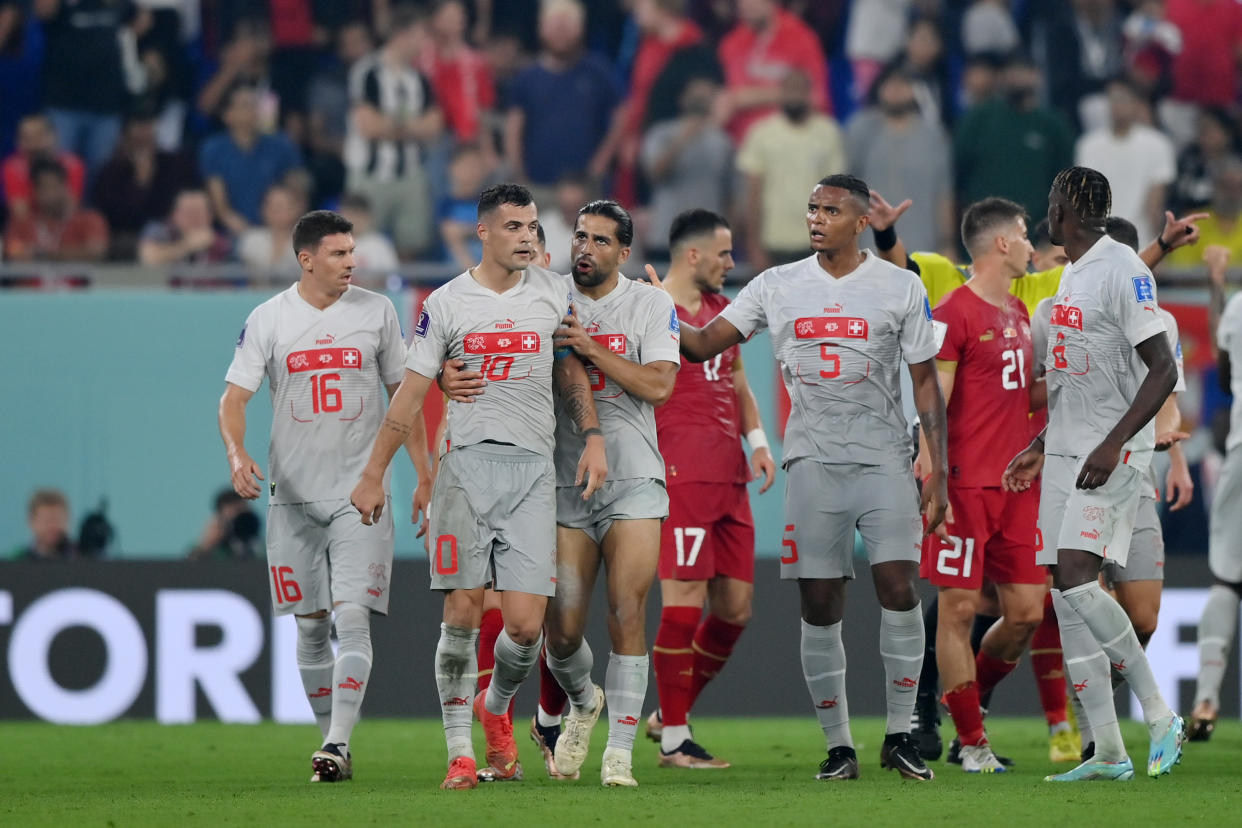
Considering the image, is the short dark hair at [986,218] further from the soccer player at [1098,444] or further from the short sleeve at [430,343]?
the short sleeve at [430,343]

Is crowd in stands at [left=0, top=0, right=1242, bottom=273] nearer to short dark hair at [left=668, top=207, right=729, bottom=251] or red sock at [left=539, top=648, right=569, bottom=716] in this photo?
short dark hair at [left=668, top=207, right=729, bottom=251]

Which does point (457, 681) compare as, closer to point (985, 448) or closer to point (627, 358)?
point (627, 358)

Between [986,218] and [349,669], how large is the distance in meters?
3.60

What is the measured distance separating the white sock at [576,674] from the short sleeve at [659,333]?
1251mm

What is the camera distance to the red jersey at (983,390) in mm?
8453

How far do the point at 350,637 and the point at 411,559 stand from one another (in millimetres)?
3840

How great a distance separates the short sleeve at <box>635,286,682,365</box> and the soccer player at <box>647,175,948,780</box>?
1.63 feet

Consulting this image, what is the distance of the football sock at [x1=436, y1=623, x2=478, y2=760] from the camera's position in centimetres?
736

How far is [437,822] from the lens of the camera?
20.6 feet

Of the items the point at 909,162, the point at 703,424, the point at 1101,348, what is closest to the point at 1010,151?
the point at 909,162

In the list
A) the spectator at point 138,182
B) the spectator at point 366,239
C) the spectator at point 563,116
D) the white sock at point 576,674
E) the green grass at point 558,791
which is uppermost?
the spectator at point 563,116

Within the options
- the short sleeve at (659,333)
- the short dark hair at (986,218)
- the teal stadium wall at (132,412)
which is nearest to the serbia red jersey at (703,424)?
the short dark hair at (986,218)

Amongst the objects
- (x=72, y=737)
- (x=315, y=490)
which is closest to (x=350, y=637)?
(x=315, y=490)

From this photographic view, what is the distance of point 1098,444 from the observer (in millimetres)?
7270
